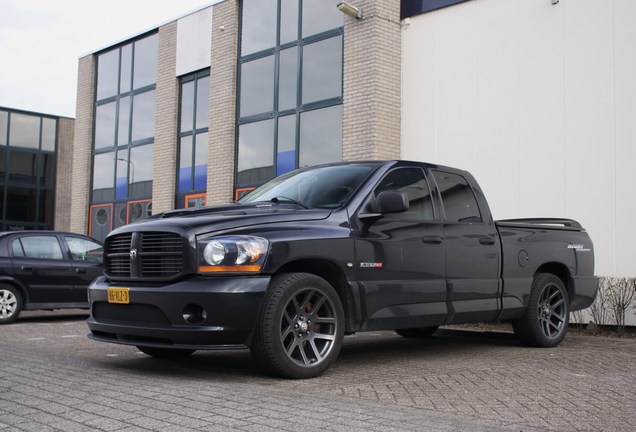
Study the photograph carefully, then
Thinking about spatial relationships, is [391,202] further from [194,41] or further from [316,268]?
[194,41]

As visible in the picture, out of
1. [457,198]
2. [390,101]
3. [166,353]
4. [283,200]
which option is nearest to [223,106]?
[390,101]

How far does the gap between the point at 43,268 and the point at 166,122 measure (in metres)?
7.88

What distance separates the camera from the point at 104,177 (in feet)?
70.3

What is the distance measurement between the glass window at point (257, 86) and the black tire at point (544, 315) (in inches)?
368

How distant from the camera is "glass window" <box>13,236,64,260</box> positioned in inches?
470

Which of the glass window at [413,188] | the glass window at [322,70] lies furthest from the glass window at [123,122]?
the glass window at [413,188]

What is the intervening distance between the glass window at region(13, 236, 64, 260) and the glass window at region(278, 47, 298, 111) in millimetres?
5910

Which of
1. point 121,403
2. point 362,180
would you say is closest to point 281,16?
point 362,180

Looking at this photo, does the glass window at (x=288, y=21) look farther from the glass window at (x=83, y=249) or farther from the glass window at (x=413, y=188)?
the glass window at (x=413, y=188)

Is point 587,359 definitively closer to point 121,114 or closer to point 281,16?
point 281,16

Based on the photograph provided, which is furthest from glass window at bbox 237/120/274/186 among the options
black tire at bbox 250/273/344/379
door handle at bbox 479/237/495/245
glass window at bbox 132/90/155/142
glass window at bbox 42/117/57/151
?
glass window at bbox 42/117/57/151

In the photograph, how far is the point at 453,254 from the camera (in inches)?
276

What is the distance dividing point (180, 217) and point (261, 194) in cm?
141

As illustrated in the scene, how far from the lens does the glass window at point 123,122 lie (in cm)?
2081
